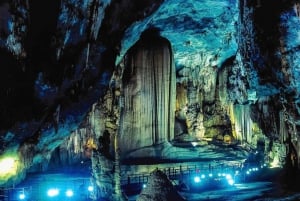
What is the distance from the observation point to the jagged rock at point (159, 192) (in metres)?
10.2

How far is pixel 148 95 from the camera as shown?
899 inches

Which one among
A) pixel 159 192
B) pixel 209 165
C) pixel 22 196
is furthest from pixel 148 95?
pixel 159 192

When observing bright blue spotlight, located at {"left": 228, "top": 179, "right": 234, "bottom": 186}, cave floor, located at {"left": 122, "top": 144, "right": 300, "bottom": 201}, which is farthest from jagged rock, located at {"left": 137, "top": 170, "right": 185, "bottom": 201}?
bright blue spotlight, located at {"left": 228, "top": 179, "right": 234, "bottom": 186}

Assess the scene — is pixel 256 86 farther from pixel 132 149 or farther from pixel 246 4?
pixel 132 149

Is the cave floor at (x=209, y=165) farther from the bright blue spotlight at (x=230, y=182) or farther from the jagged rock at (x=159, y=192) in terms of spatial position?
the jagged rock at (x=159, y=192)

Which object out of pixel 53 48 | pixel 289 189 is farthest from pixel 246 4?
pixel 53 48

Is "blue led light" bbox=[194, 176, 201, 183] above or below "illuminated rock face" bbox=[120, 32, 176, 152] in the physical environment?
below

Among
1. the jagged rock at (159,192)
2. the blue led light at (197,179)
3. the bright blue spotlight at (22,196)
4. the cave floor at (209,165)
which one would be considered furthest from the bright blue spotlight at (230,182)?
the bright blue spotlight at (22,196)

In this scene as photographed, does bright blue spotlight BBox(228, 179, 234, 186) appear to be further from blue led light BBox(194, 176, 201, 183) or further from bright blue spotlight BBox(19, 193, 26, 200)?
bright blue spotlight BBox(19, 193, 26, 200)

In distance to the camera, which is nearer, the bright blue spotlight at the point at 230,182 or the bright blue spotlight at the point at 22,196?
the bright blue spotlight at the point at 22,196

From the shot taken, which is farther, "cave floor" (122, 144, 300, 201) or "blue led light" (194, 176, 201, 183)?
"blue led light" (194, 176, 201, 183)

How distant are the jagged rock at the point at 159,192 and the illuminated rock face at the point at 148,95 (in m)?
11.6

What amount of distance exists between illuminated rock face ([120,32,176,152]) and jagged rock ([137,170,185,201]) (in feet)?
38.1

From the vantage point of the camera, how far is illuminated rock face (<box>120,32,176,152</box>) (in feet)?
73.5
